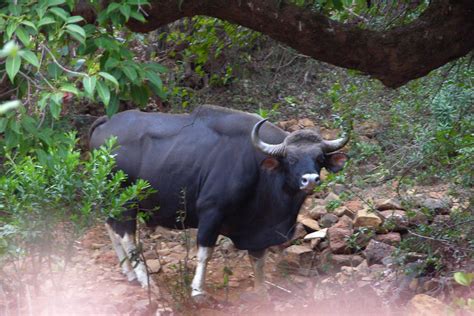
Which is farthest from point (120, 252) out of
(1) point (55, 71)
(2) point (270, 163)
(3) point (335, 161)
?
(1) point (55, 71)

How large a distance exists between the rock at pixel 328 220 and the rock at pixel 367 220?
17.3 inches

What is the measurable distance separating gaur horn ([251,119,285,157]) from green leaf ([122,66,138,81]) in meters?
3.01

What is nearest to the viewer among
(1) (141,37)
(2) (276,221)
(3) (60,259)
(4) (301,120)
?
(3) (60,259)

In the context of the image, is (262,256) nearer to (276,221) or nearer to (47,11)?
(276,221)

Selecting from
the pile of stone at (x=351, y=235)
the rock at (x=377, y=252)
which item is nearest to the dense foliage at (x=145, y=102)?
the pile of stone at (x=351, y=235)

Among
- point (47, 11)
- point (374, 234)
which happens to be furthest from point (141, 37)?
point (47, 11)

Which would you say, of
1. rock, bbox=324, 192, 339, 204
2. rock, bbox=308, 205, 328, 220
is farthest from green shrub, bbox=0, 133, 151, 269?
rock, bbox=324, 192, 339, 204

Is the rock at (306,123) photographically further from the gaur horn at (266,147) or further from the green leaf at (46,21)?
the green leaf at (46,21)

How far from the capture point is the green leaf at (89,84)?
3689mm

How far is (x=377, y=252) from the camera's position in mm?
7484

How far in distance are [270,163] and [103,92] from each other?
3473 millimetres

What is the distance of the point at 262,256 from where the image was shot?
7.53 m

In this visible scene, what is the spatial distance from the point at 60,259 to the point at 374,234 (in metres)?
3.32

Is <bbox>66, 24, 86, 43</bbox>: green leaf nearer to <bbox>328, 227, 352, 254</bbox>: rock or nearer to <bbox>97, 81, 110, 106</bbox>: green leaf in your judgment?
<bbox>97, 81, 110, 106</bbox>: green leaf
